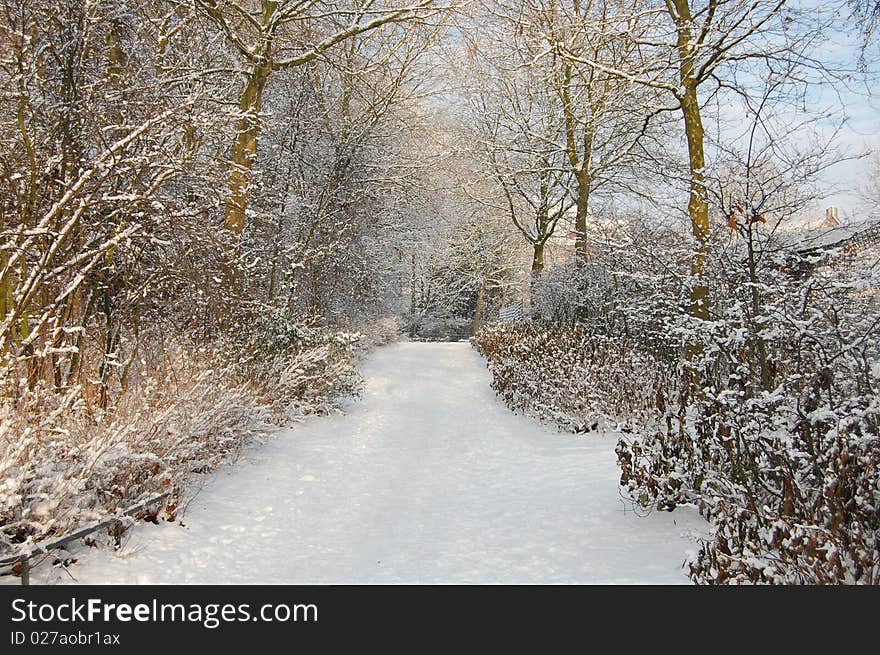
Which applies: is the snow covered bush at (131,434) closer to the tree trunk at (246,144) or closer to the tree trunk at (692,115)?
the tree trunk at (246,144)

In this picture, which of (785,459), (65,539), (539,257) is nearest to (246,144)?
(65,539)

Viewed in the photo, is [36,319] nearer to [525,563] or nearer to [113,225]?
[113,225]

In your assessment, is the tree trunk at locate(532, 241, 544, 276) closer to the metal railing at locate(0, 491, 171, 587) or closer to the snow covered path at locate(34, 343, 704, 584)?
the snow covered path at locate(34, 343, 704, 584)

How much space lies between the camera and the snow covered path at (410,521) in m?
3.49

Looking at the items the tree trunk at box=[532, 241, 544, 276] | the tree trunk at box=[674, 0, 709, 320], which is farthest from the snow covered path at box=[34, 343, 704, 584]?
the tree trunk at box=[532, 241, 544, 276]

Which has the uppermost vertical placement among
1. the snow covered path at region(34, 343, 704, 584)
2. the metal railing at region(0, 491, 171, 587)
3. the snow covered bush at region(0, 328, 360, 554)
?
the snow covered bush at region(0, 328, 360, 554)

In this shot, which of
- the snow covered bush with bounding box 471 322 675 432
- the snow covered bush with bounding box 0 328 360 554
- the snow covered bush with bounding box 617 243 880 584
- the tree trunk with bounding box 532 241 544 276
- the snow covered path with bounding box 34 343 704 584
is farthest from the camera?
the tree trunk with bounding box 532 241 544 276

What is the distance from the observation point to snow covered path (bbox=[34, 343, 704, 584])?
3492mm

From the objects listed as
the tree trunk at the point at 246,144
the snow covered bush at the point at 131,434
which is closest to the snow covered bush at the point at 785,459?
the snow covered bush at the point at 131,434

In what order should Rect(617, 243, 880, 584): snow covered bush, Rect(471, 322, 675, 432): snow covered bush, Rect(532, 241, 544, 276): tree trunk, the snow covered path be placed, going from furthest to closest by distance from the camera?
Rect(532, 241, 544, 276): tree trunk
Rect(471, 322, 675, 432): snow covered bush
the snow covered path
Rect(617, 243, 880, 584): snow covered bush

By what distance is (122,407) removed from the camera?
486 centimetres

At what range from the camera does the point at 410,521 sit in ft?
15.3

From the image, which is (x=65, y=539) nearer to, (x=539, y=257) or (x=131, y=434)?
(x=131, y=434)
